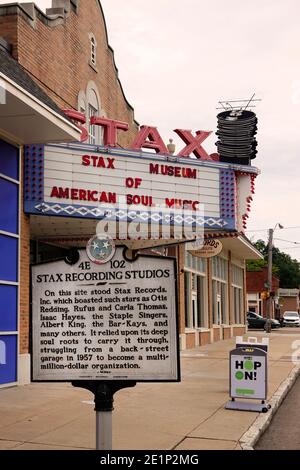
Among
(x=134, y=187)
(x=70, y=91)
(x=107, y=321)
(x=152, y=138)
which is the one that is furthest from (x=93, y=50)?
(x=107, y=321)

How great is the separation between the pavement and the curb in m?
0.01

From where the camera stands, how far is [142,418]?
30.7 feet

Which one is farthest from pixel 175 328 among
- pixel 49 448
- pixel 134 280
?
pixel 49 448

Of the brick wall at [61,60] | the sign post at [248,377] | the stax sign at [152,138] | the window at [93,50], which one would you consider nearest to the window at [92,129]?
the brick wall at [61,60]

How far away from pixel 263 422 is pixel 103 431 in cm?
439

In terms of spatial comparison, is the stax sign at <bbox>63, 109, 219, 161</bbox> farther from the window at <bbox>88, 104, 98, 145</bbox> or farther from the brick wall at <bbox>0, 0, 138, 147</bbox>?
the window at <bbox>88, 104, 98, 145</bbox>

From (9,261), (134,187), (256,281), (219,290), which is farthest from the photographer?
(256,281)

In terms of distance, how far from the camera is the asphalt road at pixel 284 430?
8.17 meters

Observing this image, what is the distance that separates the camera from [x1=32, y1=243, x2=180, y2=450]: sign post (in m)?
5.43

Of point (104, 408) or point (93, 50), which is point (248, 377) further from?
point (93, 50)

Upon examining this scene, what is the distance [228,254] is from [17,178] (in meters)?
22.7

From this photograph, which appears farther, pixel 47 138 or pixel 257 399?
pixel 47 138

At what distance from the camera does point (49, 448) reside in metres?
7.34
